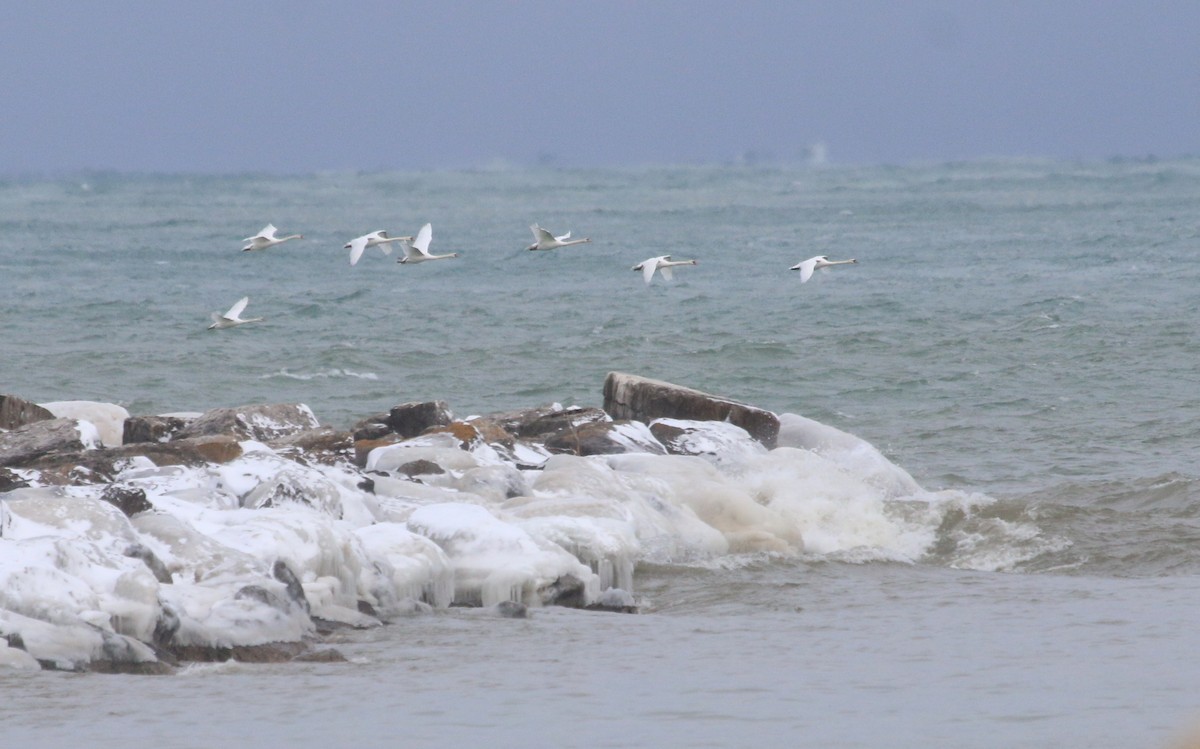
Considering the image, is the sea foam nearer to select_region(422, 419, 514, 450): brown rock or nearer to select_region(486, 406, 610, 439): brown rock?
select_region(422, 419, 514, 450): brown rock

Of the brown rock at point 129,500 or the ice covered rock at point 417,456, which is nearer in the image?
the brown rock at point 129,500

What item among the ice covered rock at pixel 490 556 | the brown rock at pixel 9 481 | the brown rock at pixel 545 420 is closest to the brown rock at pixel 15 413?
the brown rock at pixel 9 481

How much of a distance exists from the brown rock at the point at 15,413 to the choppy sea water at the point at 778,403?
212 inches

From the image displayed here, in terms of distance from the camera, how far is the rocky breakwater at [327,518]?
9.58 meters

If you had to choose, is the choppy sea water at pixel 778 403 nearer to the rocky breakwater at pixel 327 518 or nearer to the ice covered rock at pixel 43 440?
the rocky breakwater at pixel 327 518

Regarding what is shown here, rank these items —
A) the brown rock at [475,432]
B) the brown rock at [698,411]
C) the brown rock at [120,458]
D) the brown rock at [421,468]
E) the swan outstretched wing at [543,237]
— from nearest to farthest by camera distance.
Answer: the brown rock at [120,458]
the brown rock at [421,468]
the brown rock at [475,432]
the brown rock at [698,411]
the swan outstretched wing at [543,237]

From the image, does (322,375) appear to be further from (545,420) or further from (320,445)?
(320,445)

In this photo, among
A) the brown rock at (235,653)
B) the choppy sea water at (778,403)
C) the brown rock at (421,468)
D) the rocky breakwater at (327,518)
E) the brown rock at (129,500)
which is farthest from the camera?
the brown rock at (421,468)

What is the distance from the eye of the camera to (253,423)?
14.7 metres

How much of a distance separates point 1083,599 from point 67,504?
6302 mm

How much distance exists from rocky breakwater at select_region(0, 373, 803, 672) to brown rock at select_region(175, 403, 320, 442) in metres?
0.03

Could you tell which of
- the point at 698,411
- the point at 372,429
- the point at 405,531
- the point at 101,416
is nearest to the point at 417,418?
the point at 372,429

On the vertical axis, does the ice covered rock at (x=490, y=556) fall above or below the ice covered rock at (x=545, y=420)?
below

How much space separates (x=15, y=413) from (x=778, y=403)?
965cm
